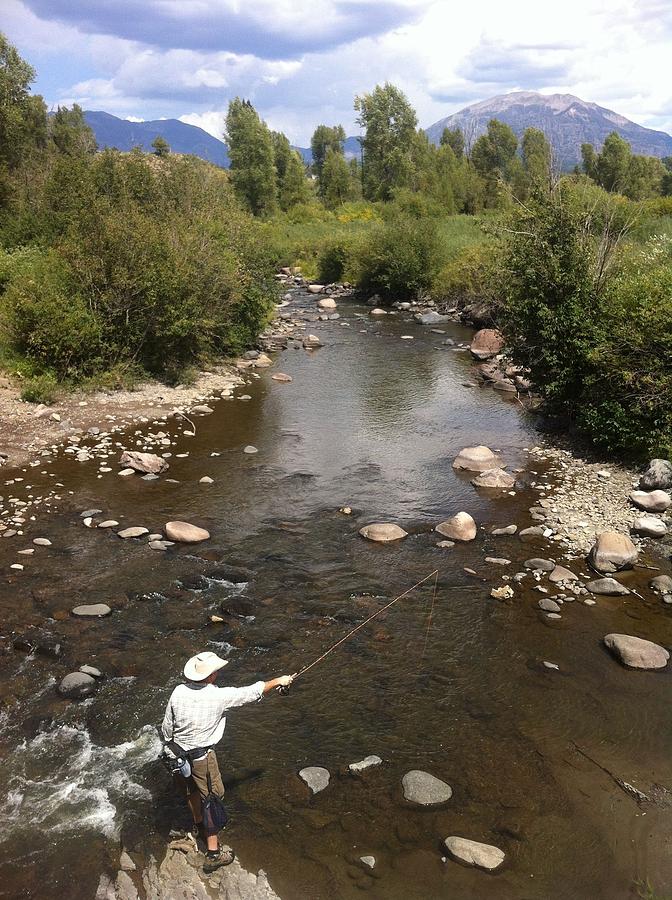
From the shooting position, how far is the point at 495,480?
17859 millimetres

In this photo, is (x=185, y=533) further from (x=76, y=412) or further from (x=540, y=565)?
(x=76, y=412)

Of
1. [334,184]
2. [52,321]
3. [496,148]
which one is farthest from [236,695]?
[496,148]

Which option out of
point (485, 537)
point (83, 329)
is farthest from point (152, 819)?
point (83, 329)

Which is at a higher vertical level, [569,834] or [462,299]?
[462,299]

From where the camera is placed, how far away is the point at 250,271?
103 ft

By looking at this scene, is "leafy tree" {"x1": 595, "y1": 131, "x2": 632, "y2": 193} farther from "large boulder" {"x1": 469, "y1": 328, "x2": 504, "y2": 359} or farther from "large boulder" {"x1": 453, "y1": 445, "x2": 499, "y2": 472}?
"large boulder" {"x1": 453, "y1": 445, "x2": 499, "y2": 472}

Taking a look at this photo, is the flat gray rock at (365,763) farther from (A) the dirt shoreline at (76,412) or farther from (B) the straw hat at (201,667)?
(A) the dirt shoreline at (76,412)

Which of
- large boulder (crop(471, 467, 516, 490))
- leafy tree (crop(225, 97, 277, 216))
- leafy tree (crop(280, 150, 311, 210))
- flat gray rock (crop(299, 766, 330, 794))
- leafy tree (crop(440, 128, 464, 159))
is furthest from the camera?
leafy tree (crop(440, 128, 464, 159))

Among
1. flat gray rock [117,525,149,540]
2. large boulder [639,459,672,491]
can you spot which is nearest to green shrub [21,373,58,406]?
flat gray rock [117,525,149,540]

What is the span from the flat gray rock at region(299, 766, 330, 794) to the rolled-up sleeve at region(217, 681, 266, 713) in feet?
5.96

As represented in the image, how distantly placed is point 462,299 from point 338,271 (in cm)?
→ 1762

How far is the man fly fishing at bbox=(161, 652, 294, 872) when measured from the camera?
7078 millimetres

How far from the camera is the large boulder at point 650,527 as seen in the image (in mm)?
14516

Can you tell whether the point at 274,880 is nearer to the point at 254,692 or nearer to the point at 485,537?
the point at 254,692
